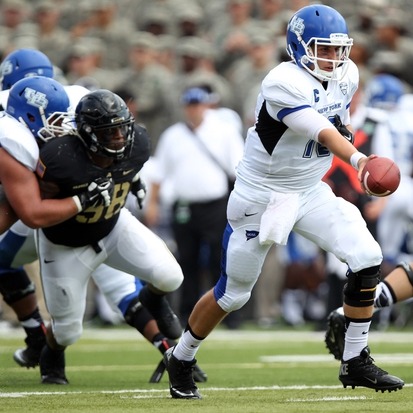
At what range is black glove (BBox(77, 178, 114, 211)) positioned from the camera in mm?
5969

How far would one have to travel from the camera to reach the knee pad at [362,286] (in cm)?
549

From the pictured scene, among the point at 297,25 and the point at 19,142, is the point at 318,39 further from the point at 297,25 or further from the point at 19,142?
the point at 19,142

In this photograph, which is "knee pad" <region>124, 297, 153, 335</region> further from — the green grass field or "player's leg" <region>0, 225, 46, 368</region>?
"player's leg" <region>0, 225, 46, 368</region>

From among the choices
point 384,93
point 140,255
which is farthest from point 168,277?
point 384,93

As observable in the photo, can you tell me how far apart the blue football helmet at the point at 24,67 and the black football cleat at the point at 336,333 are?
238 centimetres

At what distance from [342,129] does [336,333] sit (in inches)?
46.7

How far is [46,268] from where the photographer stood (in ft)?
20.8

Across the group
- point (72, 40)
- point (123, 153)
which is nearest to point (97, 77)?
point (72, 40)

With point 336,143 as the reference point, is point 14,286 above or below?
below

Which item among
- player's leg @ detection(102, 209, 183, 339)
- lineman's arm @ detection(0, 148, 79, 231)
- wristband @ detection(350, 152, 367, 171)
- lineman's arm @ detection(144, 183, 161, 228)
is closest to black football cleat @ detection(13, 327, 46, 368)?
player's leg @ detection(102, 209, 183, 339)

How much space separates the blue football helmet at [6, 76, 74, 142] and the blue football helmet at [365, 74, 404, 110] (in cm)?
447

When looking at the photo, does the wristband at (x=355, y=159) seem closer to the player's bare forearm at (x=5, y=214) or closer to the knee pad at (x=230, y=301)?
the knee pad at (x=230, y=301)

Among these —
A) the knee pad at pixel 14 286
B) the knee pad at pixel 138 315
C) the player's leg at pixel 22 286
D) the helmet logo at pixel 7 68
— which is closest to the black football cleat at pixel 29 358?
the player's leg at pixel 22 286

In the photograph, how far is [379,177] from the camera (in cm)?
510
